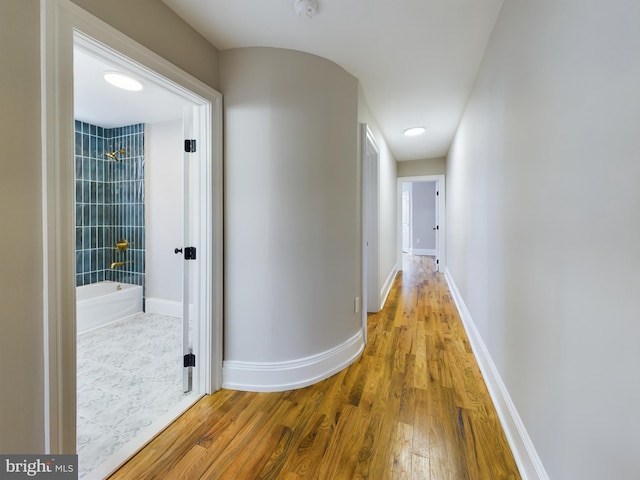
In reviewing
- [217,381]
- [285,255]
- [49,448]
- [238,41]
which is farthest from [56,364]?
[238,41]

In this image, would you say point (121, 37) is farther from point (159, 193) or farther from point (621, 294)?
point (159, 193)

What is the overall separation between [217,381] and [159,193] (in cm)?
254

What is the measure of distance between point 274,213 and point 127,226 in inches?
111

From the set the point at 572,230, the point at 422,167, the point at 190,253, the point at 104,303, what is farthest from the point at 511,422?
the point at 422,167

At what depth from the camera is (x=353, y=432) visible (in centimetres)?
147

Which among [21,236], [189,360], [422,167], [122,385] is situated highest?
[422,167]

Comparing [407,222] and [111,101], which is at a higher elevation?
[111,101]

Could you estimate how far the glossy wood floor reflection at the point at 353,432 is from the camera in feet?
4.09

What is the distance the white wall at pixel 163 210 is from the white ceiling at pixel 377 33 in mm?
1906

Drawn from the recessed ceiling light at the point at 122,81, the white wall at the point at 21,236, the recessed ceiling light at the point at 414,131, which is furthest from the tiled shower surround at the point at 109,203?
the recessed ceiling light at the point at 414,131

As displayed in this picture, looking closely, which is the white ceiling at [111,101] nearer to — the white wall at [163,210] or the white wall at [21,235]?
the white wall at [163,210]

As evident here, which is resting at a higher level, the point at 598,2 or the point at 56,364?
the point at 598,2

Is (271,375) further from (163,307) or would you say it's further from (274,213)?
(163,307)

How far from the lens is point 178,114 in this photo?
3.14 meters
